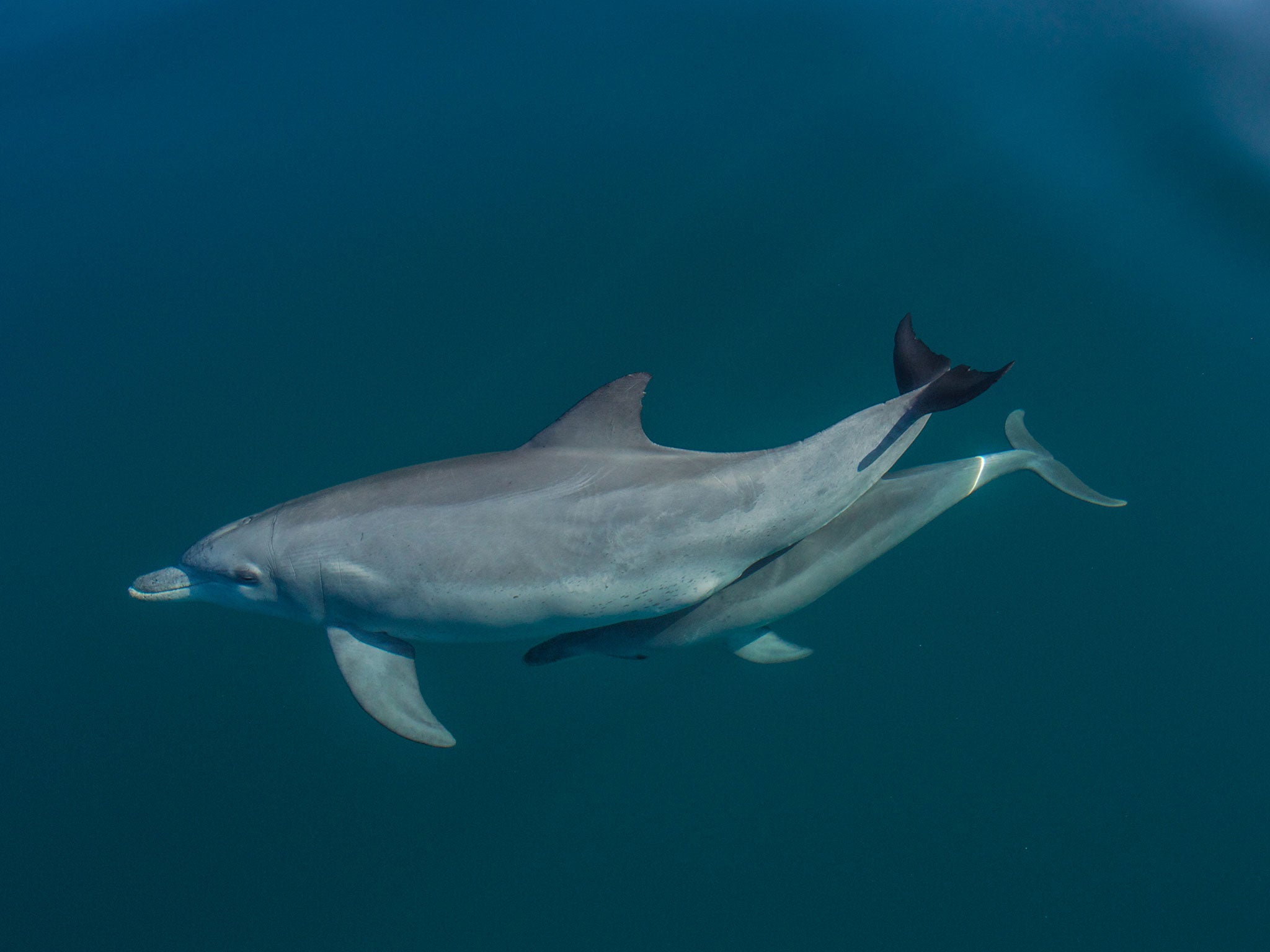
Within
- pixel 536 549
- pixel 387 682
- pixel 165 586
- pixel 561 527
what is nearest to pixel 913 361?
pixel 561 527

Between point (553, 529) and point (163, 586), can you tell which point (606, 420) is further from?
point (163, 586)

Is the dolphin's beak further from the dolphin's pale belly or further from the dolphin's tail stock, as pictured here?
the dolphin's tail stock

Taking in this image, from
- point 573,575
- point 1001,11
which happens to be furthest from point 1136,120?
point 573,575

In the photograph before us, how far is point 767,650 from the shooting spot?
6.42m

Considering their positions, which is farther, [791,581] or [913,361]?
[791,581]

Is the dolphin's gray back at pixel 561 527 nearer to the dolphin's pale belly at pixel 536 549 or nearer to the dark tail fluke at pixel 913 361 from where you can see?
the dolphin's pale belly at pixel 536 549

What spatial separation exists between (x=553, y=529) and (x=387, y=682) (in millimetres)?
1775

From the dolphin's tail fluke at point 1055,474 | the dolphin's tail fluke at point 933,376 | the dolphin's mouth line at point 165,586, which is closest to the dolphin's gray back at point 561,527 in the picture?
the dolphin's tail fluke at point 933,376

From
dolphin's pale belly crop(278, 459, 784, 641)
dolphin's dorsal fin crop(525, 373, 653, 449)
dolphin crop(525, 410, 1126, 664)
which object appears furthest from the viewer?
dolphin crop(525, 410, 1126, 664)

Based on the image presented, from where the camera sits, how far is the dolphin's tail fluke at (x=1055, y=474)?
6.97 m

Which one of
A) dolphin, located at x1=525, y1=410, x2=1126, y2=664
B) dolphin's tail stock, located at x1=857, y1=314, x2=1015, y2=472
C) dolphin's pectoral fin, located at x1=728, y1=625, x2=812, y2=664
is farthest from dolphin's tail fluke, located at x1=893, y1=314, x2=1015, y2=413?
dolphin's pectoral fin, located at x1=728, y1=625, x2=812, y2=664

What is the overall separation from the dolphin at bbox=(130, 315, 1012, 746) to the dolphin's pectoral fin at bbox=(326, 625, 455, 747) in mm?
12

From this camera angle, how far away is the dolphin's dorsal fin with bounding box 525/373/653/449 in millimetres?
5215

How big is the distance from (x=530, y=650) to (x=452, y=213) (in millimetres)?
5334
